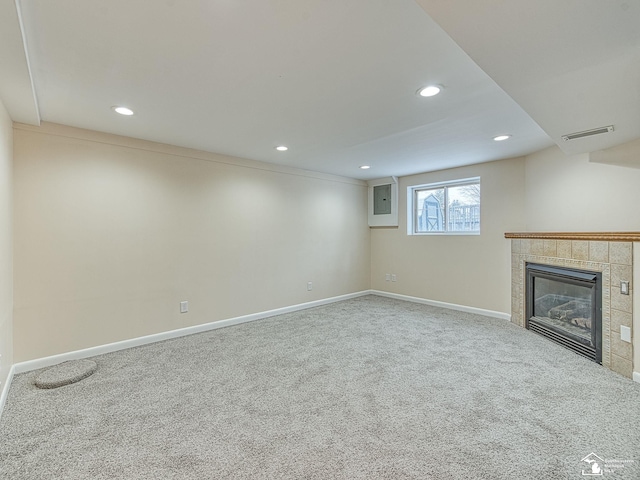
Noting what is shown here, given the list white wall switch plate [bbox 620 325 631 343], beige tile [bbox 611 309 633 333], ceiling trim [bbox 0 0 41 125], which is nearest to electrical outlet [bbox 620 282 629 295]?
beige tile [bbox 611 309 633 333]

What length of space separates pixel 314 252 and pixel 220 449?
3.55 m

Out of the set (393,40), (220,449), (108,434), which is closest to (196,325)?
(108,434)

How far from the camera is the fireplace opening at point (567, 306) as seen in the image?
9.55 feet

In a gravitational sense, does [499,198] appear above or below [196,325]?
above

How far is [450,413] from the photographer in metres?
2.03

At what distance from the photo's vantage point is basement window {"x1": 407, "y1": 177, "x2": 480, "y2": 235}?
4.72m

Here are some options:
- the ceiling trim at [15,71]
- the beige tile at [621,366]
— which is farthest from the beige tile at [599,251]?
the ceiling trim at [15,71]

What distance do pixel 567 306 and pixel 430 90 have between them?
2.94 metres

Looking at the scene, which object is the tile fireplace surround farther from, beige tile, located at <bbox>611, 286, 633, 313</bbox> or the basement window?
the basement window

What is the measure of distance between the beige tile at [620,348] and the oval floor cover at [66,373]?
459 cm

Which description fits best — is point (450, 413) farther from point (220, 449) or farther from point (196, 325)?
point (196, 325)

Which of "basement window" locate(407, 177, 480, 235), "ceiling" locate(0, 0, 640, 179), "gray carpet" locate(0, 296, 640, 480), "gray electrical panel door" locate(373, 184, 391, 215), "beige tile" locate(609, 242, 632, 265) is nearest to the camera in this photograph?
"ceiling" locate(0, 0, 640, 179)

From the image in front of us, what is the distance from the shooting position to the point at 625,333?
258cm

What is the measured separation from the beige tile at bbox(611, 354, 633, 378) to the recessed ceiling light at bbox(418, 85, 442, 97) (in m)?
2.73
